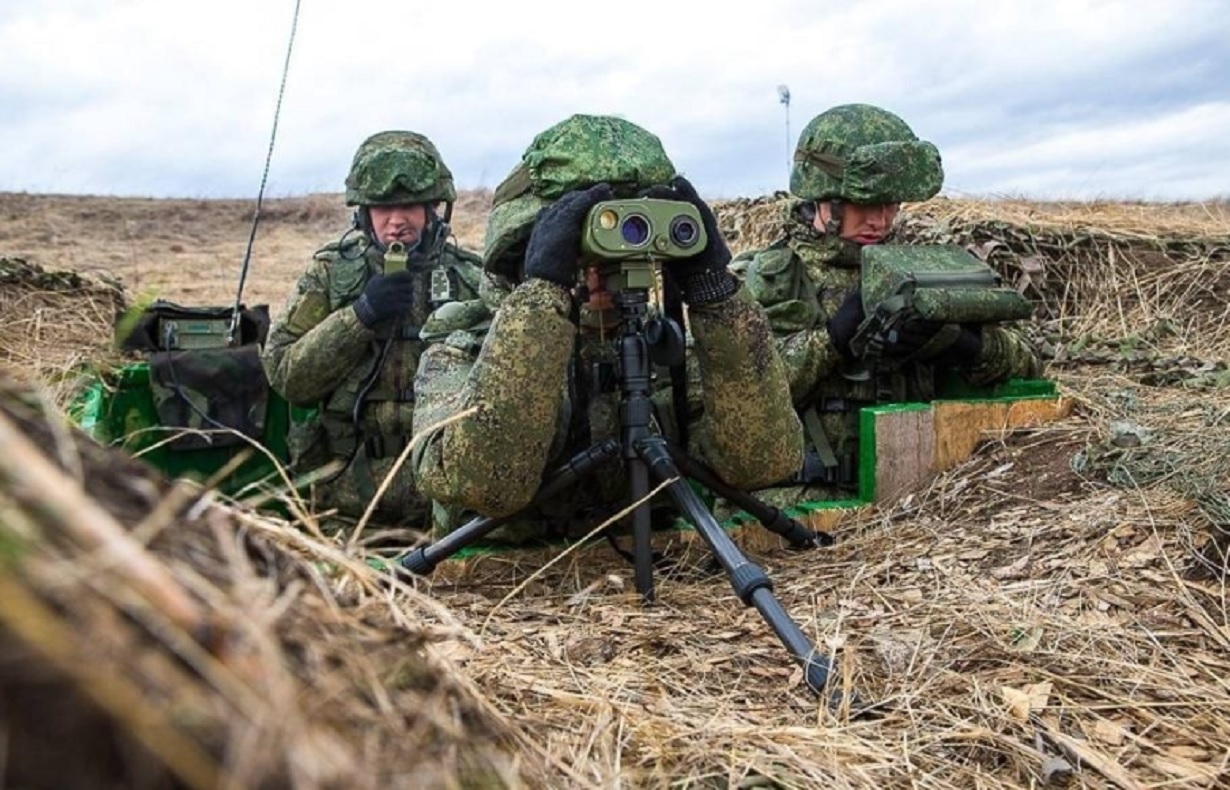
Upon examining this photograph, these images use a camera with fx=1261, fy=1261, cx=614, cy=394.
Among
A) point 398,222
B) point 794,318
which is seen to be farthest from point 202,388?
point 794,318

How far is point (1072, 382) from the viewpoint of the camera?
208 inches

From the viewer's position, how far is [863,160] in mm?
4133

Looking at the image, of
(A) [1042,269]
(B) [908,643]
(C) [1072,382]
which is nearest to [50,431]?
(B) [908,643]

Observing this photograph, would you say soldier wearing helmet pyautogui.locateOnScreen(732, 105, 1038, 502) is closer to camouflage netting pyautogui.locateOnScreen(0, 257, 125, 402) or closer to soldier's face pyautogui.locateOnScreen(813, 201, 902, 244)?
soldier's face pyautogui.locateOnScreen(813, 201, 902, 244)

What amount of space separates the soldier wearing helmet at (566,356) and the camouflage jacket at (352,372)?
50.9 inches

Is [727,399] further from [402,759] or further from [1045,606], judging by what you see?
[402,759]

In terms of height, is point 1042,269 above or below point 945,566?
above

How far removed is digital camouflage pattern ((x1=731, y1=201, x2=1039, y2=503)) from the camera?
4027 mm

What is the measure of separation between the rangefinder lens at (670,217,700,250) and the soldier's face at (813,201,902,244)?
175cm

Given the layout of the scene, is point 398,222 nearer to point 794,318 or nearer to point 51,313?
point 794,318

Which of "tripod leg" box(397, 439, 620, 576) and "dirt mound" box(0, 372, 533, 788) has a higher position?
"dirt mound" box(0, 372, 533, 788)

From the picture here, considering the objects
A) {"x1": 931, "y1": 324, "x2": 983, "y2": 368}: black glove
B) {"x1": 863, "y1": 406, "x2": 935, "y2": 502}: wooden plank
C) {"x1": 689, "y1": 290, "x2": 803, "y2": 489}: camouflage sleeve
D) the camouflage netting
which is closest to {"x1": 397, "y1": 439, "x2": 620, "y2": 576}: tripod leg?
{"x1": 689, "y1": 290, "x2": 803, "y2": 489}: camouflage sleeve

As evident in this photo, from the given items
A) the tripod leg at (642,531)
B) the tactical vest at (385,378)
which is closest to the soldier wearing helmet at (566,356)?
the tripod leg at (642,531)

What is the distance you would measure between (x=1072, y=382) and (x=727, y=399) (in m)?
2.81
